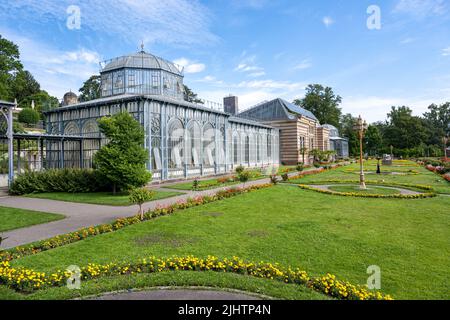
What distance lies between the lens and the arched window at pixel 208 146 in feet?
101

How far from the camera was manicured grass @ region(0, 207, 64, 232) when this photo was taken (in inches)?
415

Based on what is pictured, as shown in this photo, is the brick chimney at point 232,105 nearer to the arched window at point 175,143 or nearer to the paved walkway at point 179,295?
the arched window at point 175,143

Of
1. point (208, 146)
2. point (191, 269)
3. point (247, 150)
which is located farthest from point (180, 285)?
point (247, 150)

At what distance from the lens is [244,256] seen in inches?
285

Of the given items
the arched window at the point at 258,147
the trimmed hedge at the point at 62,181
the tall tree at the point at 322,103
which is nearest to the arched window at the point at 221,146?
the arched window at the point at 258,147

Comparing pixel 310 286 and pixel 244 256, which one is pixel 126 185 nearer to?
pixel 244 256

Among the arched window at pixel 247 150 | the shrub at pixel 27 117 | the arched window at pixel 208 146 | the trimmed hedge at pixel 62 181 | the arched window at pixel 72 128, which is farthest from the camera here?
the shrub at pixel 27 117

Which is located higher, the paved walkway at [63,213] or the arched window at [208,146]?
the arched window at [208,146]

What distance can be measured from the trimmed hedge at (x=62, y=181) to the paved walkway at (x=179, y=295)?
588 inches

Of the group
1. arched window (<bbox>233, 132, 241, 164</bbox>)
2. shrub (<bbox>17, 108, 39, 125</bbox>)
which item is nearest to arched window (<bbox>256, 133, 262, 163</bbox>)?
arched window (<bbox>233, 132, 241, 164</bbox>)

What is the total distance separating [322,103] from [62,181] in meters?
77.9
